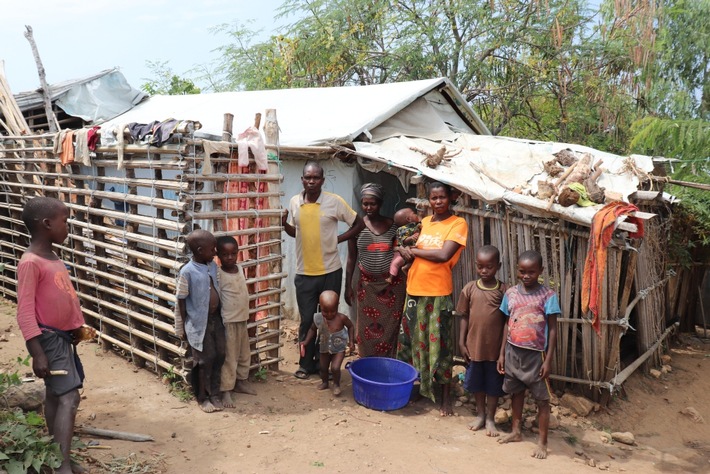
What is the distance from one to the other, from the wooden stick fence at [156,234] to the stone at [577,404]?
2565 mm

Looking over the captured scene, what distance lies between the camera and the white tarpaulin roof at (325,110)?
21.8 feet

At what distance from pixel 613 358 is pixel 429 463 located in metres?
2.07

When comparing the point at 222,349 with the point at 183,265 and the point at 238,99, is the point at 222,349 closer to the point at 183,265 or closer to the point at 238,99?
the point at 183,265

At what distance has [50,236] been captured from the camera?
10.5ft

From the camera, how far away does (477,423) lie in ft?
14.8

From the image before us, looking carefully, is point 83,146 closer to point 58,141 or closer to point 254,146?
point 58,141

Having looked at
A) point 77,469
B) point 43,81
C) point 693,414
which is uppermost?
point 43,81

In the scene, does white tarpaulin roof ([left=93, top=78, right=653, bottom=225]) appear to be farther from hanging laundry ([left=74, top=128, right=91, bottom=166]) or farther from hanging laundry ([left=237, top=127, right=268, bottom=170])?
hanging laundry ([left=237, top=127, right=268, bottom=170])

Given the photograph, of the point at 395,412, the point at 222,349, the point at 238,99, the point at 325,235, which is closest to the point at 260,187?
the point at 325,235

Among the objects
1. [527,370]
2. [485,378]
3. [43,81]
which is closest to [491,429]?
[485,378]

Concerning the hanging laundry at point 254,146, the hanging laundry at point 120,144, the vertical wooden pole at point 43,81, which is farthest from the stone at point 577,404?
the vertical wooden pole at point 43,81

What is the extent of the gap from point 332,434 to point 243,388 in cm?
101

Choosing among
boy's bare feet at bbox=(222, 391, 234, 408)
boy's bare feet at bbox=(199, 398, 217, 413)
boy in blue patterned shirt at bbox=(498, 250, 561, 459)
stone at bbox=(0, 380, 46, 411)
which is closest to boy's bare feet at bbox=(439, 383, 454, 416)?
boy in blue patterned shirt at bbox=(498, 250, 561, 459)

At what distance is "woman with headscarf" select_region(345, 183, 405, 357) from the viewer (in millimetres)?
5219
